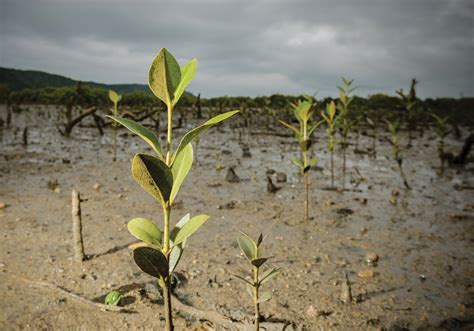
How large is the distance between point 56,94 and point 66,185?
24.8 metres

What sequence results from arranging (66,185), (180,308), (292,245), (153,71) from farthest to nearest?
(66,185)
(292,245)
(180,308)
(153,71)

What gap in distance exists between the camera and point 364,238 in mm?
3541

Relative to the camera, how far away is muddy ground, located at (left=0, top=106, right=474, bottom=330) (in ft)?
7.04

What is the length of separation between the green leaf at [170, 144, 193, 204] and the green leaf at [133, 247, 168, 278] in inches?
7.7

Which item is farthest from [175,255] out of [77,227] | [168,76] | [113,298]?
[77,227]

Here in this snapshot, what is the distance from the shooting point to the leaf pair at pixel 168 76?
45.1 inches

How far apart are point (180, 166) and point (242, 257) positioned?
192 cm

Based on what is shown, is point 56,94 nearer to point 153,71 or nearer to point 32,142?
point 32,142

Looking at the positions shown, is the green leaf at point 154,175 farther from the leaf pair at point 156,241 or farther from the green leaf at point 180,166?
the leaf pair at point 156,241

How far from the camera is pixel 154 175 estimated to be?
3.67 ft

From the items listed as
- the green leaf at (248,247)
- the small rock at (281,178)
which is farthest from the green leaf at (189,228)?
the small rock at (281,178)

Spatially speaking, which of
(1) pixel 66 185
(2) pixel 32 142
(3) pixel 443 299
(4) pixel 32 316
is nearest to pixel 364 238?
(3) pixel 443 299

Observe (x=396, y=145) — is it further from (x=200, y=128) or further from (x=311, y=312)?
(x=200, y=128)

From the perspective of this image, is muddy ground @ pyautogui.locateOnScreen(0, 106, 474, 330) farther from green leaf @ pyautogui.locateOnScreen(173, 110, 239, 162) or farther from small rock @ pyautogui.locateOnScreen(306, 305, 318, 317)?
green leaf @ pyautogui.locateOnScreen(173, 110, 239, 162)
